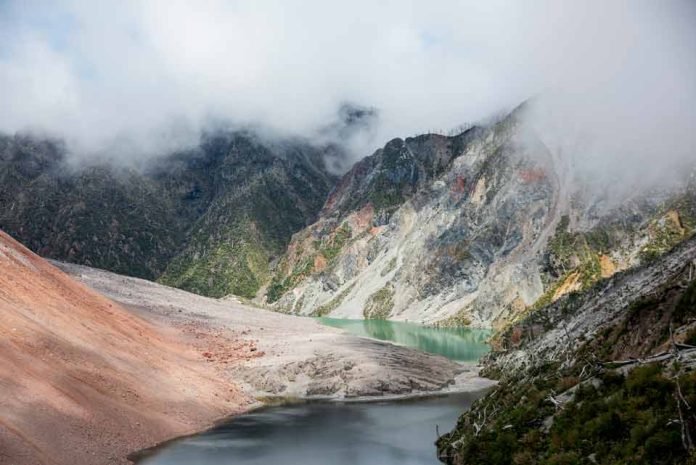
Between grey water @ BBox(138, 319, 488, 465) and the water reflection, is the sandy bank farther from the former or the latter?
the water reflection

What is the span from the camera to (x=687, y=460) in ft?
58.5

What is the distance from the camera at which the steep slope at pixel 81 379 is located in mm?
42094

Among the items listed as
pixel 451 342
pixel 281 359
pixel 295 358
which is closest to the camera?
pixel 281 359

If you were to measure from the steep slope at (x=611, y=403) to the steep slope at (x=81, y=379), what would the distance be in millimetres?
24126

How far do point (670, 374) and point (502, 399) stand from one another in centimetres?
1927

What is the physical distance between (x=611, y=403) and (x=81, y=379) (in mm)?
41942

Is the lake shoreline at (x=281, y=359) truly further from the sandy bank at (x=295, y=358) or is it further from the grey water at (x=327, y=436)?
the grey water at (x=327, y=436)

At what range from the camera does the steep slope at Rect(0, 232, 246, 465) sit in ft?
138

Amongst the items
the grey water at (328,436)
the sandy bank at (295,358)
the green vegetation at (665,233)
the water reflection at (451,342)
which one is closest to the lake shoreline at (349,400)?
the grey water at (328,436)

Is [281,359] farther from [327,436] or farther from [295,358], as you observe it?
[327,436]

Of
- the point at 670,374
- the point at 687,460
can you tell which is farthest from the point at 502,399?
the point at 687,460

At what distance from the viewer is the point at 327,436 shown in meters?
55.2

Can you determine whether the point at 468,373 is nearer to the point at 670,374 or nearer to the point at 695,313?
the point at 695,313

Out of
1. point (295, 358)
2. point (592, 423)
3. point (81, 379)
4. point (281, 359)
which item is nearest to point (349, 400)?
point (295, 358)
